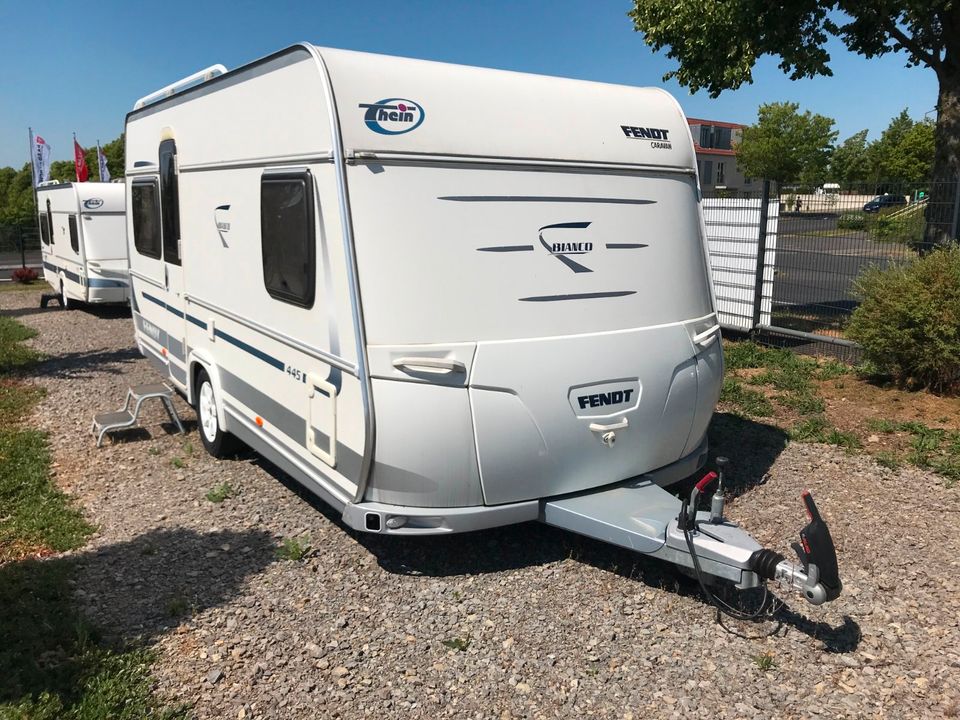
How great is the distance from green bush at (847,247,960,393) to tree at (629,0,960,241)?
2.58 meters

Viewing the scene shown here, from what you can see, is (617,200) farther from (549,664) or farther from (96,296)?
(96,296)

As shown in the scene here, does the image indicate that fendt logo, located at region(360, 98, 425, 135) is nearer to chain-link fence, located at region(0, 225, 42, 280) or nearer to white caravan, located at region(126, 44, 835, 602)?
white caravan, located at region(126, 44, 835, 602)

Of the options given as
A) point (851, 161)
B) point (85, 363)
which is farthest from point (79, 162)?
point (851, 161)

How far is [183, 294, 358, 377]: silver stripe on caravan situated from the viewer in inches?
164

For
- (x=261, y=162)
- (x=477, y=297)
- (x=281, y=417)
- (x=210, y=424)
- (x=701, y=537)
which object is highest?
(x=261, y=162)

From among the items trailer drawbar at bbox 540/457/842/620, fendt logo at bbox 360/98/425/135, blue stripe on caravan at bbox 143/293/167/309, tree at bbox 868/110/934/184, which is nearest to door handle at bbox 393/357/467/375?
trailer drawbar at bbox 540/457/842/620

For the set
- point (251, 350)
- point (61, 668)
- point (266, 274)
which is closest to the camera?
point (61, 668)

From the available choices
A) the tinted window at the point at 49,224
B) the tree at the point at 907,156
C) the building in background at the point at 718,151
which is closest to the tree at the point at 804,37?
the tinted window at the point at 49,224

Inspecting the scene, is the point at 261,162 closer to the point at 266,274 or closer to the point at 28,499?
the point at 266,274

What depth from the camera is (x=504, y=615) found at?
4223 mm

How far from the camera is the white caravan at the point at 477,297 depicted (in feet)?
13.3

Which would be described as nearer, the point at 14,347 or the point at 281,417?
the point at 281,417

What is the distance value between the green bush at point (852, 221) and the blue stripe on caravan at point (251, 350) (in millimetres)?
6874

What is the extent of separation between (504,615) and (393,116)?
2625mm
